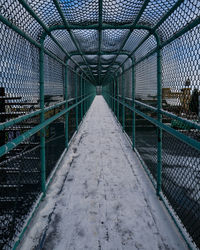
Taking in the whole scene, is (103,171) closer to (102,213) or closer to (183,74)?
(102,213)

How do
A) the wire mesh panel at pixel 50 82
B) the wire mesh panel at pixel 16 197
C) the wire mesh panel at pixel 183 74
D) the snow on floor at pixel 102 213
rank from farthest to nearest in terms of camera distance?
the wire mesh panel at pixel 50 82 → the wire mesh panel at pixel 16 197 → the snow on floor at pixel 102 213 → the wire mesh panel at pixel 183 74

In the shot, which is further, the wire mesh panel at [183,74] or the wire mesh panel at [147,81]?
the wire mesh panel at [147,81]

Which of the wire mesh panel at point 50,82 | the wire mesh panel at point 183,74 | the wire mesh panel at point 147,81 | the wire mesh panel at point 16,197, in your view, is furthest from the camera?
the wire mesh panel at point 147,81

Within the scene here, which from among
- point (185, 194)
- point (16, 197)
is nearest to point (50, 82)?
point (16, 197)

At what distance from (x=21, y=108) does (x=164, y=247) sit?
6.69 feet

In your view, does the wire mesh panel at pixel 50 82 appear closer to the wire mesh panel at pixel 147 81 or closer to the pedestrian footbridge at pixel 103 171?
the pedestrian footbridge at pixel 103 171

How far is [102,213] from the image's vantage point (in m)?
2.23

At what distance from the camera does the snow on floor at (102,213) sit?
5.93 feet

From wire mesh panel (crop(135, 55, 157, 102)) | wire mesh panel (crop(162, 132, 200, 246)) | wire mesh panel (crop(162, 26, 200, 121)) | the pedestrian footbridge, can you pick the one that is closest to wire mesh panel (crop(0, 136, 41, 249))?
the pedestrian footbridge

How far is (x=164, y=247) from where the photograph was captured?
174cm

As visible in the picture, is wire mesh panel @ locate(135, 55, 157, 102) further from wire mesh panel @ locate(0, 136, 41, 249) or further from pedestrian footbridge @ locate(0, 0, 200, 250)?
wire mesh panel @ locate(0, 136, 41, 249)

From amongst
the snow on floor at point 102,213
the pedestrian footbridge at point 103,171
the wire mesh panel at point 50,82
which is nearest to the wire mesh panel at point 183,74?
the pedestrian footbridge at point 103,171

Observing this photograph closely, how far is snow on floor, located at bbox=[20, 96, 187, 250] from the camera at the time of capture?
181 centimetres

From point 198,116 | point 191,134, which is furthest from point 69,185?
point 198,116
